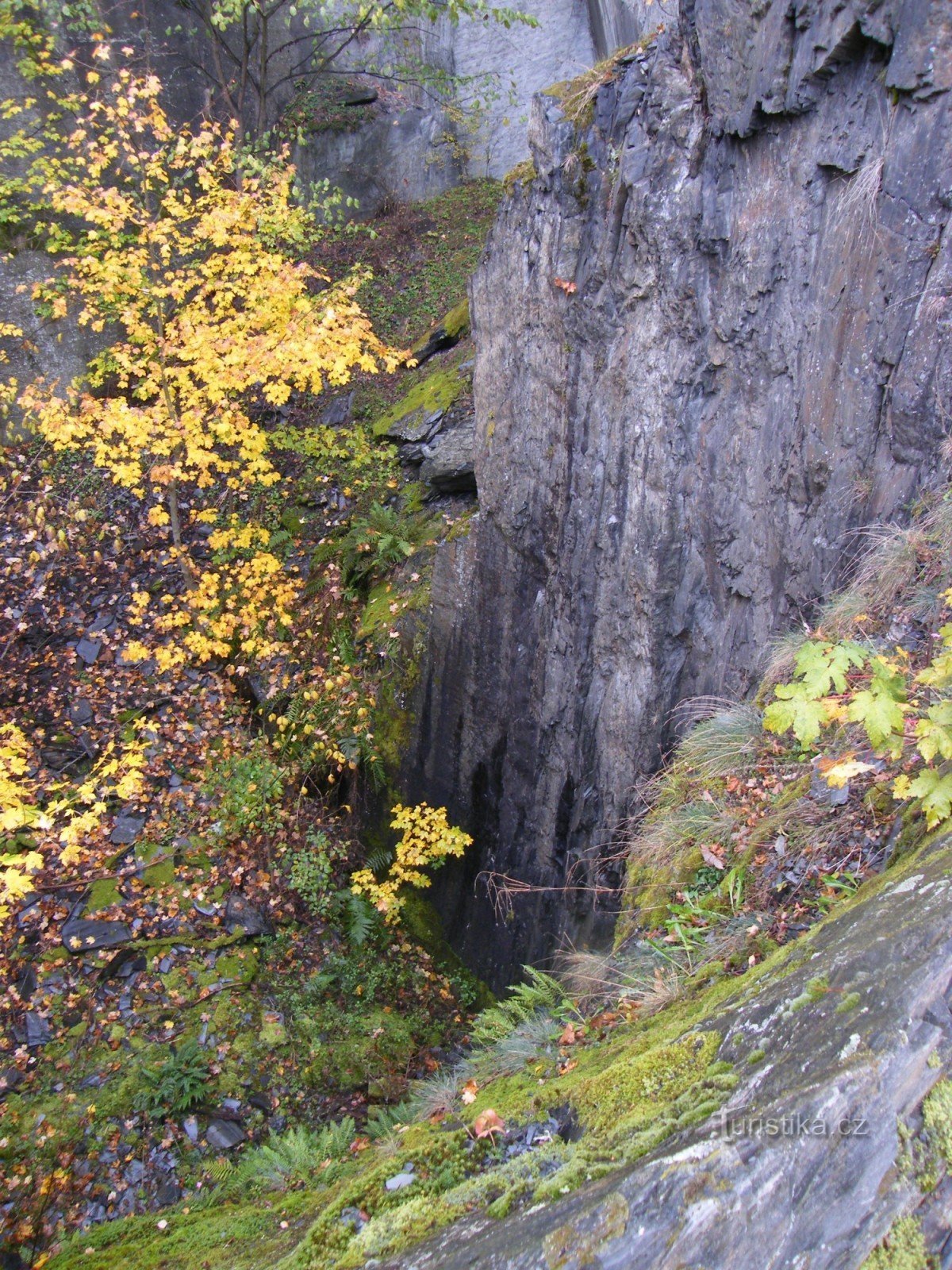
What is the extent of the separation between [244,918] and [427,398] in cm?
615

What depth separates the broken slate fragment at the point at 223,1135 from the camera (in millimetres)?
5973

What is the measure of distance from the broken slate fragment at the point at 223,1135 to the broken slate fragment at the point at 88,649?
17.0 ft

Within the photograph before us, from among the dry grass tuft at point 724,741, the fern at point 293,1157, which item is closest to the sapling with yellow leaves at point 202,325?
the dry grass tuft at point 724,741

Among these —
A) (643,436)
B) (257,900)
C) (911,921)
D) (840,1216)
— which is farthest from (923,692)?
(257,900)

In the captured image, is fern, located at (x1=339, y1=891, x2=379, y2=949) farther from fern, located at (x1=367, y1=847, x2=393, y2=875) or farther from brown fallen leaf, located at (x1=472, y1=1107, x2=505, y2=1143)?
brown fallen leaf, located at (x1=472, y1=1107, x2=505, y2=1143)

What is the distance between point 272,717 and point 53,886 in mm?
2603

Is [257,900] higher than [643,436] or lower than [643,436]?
lower

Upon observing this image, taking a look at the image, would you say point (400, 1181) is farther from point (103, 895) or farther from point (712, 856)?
point (103, 895)

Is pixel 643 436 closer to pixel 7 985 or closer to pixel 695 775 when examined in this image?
pixel 695 775

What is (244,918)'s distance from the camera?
298 inches

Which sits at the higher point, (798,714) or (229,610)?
(229,610)

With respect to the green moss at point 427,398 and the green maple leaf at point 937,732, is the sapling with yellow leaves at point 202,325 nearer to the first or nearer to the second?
the green moss at point 427,398

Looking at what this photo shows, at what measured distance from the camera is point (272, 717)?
8.73 m

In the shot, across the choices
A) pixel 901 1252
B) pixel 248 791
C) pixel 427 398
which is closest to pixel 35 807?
pixel 248 791
